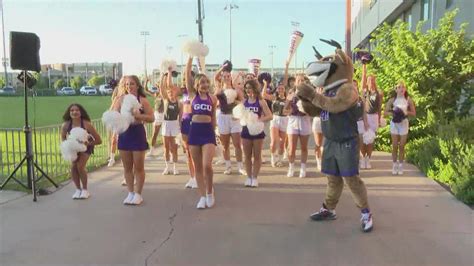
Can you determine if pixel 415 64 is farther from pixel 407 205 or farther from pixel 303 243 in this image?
pixel 303 243

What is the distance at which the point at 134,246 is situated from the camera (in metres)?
4.70

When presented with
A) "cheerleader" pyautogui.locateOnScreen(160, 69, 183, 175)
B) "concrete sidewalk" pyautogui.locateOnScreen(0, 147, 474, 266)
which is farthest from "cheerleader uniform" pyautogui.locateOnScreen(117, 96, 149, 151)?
"cheerleader" pyautogui.locateOnScreen(160, 69, 183, 175)

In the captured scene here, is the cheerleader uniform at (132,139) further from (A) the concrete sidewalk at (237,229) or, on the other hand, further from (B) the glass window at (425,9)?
(B) the glass window at (425,9)

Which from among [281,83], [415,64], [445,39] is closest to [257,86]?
[281,83]

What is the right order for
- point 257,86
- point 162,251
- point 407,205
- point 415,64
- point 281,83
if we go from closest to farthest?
point 162,251 < point 407,205 < point 257,86 < point 281,83 < point 415,64

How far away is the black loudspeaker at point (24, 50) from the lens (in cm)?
673

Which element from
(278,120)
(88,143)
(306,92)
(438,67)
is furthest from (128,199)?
(438,67)

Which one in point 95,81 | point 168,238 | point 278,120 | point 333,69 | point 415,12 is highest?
point 415,12

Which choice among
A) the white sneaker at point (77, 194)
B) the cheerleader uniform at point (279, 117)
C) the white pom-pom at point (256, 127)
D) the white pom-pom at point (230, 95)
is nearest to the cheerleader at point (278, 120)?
the cheerleader uniform at point (279, 117)

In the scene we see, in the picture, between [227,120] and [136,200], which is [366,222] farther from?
[227,120]

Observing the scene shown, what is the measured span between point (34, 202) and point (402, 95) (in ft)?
20.9

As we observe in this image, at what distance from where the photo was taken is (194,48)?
6312 millimetres

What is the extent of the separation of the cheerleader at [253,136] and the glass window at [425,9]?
1474 centimetres

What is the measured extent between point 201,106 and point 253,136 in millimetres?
1345
